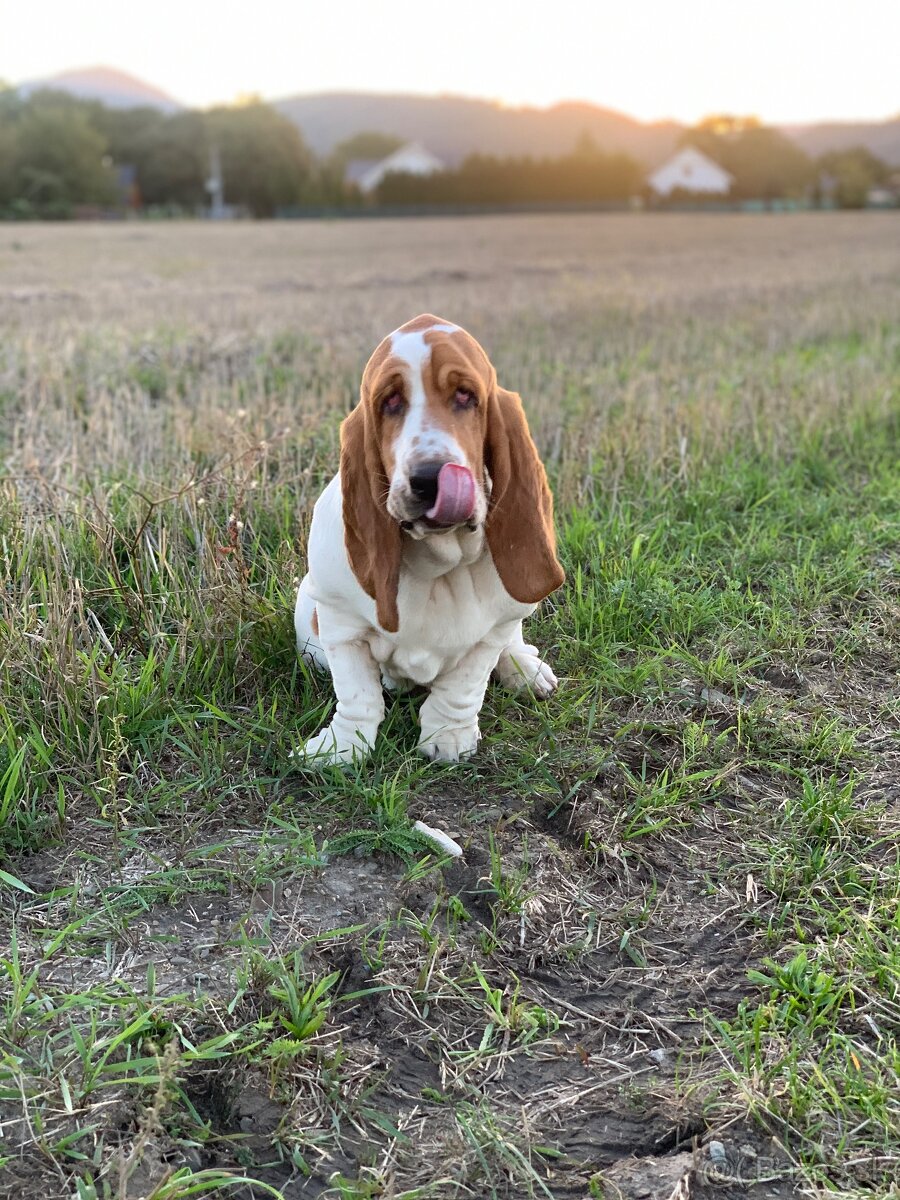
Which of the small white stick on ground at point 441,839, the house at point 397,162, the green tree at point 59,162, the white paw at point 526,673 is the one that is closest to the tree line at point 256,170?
the green tree at point 59,162

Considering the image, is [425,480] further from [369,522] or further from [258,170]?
[258,170]

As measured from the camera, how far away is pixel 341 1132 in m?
2.10

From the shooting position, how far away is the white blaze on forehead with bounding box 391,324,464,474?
2.60 metres

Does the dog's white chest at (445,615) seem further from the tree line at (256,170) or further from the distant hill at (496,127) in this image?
the distant hill at (496,127)

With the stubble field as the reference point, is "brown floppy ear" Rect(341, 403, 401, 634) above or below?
above

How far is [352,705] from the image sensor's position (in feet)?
10.3

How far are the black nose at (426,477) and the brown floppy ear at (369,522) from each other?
0.22m

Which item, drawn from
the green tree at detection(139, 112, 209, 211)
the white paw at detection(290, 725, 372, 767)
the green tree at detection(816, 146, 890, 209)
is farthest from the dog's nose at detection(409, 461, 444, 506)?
the green tree at detection(139, 112, 209, 211)

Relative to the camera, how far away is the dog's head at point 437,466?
8.54ft

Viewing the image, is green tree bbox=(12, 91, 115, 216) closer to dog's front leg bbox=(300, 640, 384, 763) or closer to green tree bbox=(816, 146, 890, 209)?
green tree bbox=(816, 146, 890, 209)

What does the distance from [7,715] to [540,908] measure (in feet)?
5.50

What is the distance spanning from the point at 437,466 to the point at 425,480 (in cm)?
5

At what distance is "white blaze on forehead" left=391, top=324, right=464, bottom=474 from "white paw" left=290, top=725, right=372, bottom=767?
96cm

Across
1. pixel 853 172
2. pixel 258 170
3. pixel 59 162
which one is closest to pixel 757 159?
pixel 853 172
